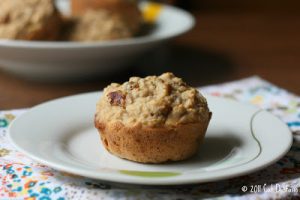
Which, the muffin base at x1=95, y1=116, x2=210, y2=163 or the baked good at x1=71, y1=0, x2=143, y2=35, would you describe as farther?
the baked good at x1=71, y1=0, x2=143, y2=35

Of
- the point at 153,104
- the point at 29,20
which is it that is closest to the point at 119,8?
the point at 29,20

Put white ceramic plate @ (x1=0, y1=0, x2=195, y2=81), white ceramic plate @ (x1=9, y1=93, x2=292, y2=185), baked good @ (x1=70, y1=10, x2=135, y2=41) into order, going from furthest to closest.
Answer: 1. baked good @ (x1=70, y1=10, x2=135, y2=41)
2. white ceramic plate @ (x1=0, y1=0, x2=195, y2=81)
3. white ceramic plate @ (x1=9, y1=93, x2=292, y2=185)

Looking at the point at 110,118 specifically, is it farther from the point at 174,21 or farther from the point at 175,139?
the point at 174,21

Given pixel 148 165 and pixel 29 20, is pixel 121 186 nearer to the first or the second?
pixel 148 165

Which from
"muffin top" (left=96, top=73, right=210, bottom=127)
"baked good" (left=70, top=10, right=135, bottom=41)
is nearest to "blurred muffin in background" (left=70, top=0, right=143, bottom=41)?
"baked good" (left=70, top=10, right=135, bottom=41)

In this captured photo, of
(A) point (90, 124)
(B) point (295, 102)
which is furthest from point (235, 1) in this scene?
(A) point (90, 124)

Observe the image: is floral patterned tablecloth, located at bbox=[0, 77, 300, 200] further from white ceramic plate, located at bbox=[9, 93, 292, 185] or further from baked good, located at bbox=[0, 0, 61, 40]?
baked good, located at bbox=[0, 0, 61, 40]
